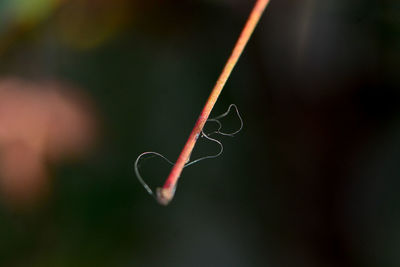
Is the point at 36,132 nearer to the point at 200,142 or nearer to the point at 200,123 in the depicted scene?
the point at 200,142

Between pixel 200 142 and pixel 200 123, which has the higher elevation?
pixel 200 123

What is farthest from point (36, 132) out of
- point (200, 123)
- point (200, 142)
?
point (200, 123)

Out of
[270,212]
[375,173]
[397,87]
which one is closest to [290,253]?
[270,212]

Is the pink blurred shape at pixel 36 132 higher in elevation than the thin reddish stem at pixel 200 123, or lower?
lower

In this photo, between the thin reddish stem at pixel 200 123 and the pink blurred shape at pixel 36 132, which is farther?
the pink blurred shape at pixel 36 132

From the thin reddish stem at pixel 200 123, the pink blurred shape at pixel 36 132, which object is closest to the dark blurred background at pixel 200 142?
the pink blurred shape at pixel 36 132

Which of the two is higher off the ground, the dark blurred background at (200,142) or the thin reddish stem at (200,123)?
the thin reddish stem at (200,123)

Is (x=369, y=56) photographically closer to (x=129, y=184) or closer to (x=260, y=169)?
(x=260, y=169)

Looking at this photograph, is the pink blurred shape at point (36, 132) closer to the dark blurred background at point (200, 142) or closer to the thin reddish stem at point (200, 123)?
the dark blurred background at point (200, 142)

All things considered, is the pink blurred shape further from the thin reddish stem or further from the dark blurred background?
the thin reddish stem
